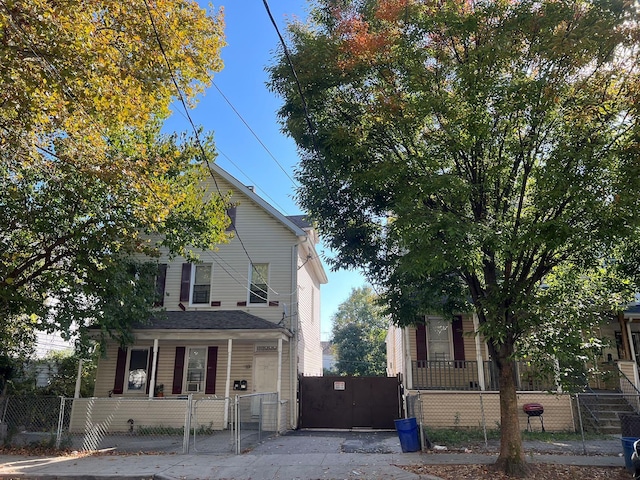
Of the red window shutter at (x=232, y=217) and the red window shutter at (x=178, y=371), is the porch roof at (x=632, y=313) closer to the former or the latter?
the red window shutter at (x=232, y=217)

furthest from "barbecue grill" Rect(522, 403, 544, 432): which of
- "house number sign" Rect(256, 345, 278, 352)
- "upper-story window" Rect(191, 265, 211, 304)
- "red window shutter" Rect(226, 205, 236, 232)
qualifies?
"red window shutter" Rect(226, 205, 236, 232)

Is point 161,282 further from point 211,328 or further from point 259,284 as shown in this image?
point 259,284

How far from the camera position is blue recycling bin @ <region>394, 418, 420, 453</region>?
10.5 metres

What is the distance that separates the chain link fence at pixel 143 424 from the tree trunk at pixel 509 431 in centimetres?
569

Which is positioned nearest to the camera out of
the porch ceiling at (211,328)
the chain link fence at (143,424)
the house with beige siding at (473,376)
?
the chain link fence at (143,424)

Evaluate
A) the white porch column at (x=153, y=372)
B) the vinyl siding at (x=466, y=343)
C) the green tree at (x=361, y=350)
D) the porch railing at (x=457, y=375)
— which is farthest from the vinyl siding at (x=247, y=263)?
the green tree at (x=361, y=350)

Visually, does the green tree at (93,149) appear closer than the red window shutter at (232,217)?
Yes

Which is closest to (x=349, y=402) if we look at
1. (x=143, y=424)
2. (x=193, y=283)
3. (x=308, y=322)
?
(x=308, y=322)

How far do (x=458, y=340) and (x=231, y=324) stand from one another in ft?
25.8

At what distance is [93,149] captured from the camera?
9.63 meters

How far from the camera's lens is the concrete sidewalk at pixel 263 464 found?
8.62 metres

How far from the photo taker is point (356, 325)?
1593 inches

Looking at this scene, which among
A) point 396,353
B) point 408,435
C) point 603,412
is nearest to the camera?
point 408,435

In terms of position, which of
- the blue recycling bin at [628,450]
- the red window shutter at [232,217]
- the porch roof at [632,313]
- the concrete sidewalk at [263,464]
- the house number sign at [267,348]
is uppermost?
the red window shutter at [232,217]
